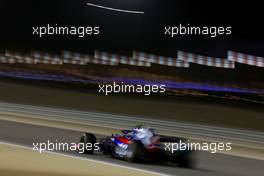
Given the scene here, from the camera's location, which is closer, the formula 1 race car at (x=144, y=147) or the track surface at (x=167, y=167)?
the formula 1 race car at (x=144, y=147)

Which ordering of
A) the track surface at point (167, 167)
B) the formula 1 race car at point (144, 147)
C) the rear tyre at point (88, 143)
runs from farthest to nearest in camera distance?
the rear tyre at point (88, 143) < the track surface at point (167, 167) < the formula 1 race car at point (144, 147)

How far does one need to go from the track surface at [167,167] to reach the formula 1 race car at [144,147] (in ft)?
0.45

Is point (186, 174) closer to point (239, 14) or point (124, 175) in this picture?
point (124, 175)

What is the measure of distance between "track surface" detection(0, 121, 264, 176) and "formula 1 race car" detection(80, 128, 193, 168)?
0.45 feet

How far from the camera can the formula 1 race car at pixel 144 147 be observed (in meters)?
8.02

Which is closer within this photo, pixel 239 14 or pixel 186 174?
pixel 186 174

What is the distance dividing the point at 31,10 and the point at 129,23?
9.29ft

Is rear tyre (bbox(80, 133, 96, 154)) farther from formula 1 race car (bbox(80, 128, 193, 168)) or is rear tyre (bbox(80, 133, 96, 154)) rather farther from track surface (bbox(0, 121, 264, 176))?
track surface (bbox(0, 121, 264, 176))

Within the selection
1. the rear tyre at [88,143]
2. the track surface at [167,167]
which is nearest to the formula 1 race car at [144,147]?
the rear tyre at [88,143]

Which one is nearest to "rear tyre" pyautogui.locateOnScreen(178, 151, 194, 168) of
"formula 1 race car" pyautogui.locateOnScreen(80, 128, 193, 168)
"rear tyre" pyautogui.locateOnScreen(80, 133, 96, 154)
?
"formula 1 race car" pyautogui.locateOnScreen(80, 128, 193, 168)

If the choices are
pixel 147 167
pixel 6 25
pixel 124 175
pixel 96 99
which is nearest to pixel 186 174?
pixel 147 167

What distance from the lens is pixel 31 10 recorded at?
14594 mm

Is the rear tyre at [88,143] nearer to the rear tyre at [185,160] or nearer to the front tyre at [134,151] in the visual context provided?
the front tyre at [134,151]

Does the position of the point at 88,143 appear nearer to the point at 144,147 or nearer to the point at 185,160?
the point at 144,147
